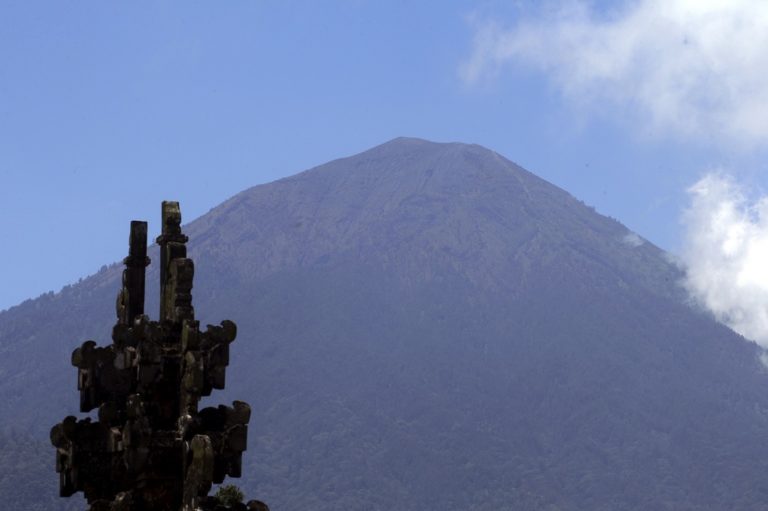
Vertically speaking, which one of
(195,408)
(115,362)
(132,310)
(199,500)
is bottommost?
(199,500)

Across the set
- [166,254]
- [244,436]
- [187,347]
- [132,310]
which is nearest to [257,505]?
[244,436]

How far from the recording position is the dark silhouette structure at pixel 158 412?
9.68 meters

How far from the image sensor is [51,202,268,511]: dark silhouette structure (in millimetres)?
9677

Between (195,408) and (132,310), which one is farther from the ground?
(132,310)

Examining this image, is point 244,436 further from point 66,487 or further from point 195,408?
point 66,487

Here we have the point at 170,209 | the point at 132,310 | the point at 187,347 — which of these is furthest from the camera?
the point at 132,310

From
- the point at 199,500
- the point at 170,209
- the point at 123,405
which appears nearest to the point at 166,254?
the point at 170,209

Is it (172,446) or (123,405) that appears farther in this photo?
(123,405)

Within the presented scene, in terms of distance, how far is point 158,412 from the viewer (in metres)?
10.1

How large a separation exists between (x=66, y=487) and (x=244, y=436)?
49.0 inches

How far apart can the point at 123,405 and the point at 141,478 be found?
0.93 meters

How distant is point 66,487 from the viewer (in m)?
10.1

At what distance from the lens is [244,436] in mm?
9797

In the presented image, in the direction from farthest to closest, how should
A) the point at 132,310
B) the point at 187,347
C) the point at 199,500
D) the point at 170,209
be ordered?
the point at 132,310
the point at 170,209
the point at 187,347
the point at 199,500
